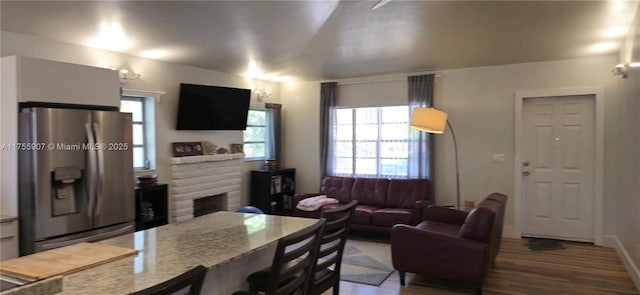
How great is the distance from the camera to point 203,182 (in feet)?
→ 18.5

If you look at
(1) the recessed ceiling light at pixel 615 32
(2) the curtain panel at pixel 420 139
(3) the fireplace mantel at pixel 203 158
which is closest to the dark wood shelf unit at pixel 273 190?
(3) the fireplace mantel at pixel 203 158

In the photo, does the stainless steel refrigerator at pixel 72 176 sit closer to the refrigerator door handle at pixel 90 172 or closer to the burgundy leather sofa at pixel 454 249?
the refrigerator door handle at pixel 90 172

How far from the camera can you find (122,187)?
3.90 m

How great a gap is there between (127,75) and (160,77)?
546 millimetres

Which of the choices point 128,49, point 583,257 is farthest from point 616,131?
point 128,49

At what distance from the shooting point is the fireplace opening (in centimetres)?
584

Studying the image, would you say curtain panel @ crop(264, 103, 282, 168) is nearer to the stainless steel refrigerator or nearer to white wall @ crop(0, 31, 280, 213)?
white wall @ crop(0, 31, 280, 213)

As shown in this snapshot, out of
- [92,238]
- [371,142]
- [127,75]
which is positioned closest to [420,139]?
[371,142]

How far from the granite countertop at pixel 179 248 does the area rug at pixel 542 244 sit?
13.1 ft

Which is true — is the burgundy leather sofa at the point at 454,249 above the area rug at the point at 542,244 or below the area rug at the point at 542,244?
above

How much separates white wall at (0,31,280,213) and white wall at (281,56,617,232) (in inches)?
106

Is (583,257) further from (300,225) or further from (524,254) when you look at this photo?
(300,225)

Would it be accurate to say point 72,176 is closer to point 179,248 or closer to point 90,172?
point 90,172

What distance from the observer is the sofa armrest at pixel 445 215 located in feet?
15.4
